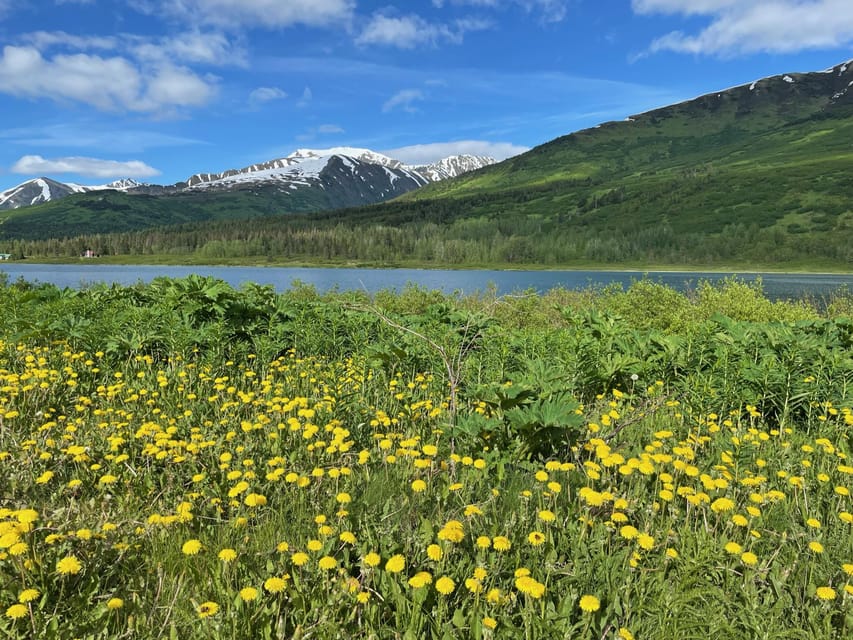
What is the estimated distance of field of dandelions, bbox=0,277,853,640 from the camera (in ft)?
8.80

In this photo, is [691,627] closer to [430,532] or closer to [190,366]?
[430,532]

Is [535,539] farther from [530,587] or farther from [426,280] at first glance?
[426,280]

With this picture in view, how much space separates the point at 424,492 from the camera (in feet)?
13.3

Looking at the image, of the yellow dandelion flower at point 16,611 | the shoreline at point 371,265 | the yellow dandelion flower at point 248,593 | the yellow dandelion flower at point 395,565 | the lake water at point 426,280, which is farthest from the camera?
the shoreline at point 371,265

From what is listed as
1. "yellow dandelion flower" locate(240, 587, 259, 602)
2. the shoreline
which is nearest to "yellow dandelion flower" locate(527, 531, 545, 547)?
"yellow dandelion flower" locate(240, 587, 259, 602)

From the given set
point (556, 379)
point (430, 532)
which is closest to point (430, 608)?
point (430, 532)

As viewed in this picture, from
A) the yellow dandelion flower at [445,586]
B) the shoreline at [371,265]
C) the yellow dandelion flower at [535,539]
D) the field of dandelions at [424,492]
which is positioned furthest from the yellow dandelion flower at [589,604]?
the shoreline at [371,265]

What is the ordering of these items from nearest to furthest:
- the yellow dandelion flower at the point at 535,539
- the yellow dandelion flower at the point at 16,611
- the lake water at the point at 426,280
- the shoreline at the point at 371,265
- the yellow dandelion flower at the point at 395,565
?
1. the yellow dandelion flower at the point at 16,611
2. the yellow dandelion flower at the point at 395,565
3. the yellow dandelion flower at the point at 535,539
4. the lake water at the point at 426,280
5. the shoreline at the point at 371,265

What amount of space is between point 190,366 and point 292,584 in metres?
5.41

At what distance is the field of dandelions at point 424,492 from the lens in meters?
2.68

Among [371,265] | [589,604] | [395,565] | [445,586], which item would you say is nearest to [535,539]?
[589,604]

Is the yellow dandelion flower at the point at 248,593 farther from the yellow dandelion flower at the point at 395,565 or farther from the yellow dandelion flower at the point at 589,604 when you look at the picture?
the yellow dandelion flower at the point at 589,604

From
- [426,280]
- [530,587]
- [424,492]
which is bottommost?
[426,280]

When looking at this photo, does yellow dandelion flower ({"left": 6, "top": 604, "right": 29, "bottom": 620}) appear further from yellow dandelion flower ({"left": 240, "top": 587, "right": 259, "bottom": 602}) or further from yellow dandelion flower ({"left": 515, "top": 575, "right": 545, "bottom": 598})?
yellow dandelion flower ({"left": 515, "top": 575, "right": 545, "bottom": 598})
